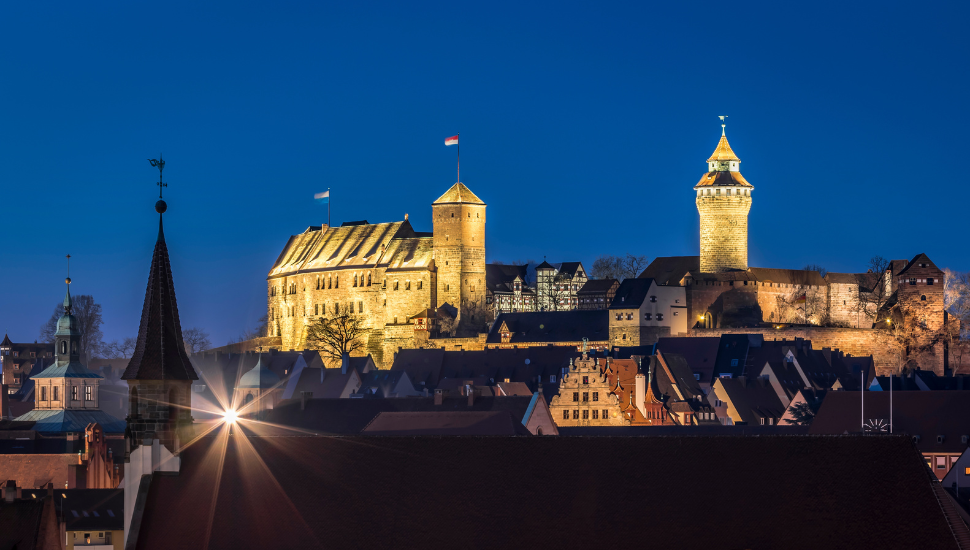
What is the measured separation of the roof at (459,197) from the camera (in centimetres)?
14575

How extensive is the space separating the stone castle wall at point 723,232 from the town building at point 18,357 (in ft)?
185

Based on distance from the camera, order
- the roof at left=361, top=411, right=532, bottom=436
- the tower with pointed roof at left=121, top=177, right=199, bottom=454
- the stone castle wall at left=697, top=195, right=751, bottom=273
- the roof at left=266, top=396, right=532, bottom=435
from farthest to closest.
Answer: the stone castle wall at left=697, top=195, right=751, bottom=273, the roof at left=266, top=396, right=532, bottom=435, the roof at left=361, top=411, right=532, bottom=436, the tower with pointed roof at left=121, top=177, right=199, bottom=454

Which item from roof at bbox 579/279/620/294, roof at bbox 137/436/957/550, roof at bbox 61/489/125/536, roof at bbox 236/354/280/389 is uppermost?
roof at bbox 579/279/620/294

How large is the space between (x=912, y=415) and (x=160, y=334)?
45.4 meters

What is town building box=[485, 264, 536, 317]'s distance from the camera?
487 feet

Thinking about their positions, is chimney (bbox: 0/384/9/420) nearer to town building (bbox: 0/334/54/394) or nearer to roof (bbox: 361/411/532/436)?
town building (bbox: 0/334/54/394)

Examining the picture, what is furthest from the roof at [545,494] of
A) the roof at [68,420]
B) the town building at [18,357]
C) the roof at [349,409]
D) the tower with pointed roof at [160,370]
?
the town building at [18,357]

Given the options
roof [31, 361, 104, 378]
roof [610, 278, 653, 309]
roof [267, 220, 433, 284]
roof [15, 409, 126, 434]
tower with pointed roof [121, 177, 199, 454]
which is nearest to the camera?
tower with pointed roof [121, 177, 199, 454]

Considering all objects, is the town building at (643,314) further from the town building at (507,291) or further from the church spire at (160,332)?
the church spire at (160,332)

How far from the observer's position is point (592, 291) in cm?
14062

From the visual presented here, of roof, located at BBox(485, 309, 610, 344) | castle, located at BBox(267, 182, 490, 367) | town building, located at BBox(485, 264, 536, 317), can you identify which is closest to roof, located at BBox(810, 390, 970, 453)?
roof, located at BBox(485, 309, 610, 344)

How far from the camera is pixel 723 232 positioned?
5413 inches

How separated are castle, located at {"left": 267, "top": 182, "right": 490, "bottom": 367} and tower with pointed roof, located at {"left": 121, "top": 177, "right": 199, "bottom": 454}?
10631 cm

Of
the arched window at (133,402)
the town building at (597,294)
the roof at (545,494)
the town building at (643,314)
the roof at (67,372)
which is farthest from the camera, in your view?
the town building at (597,294)
